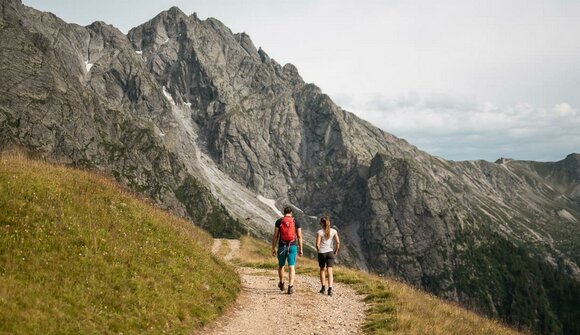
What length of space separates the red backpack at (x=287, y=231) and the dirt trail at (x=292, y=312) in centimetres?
262

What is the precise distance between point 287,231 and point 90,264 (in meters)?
8.31

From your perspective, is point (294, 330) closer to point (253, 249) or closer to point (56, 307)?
point (56, 307)

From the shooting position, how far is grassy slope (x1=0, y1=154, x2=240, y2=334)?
36.3ft

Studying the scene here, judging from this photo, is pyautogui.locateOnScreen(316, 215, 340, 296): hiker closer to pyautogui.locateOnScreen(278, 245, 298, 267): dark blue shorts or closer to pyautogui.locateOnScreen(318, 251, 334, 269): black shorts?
pyautogui.locateOnScreen(318, 251, 334, 269): black shorts

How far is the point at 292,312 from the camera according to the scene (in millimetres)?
16375

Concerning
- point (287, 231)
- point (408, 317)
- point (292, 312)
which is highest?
point (287, 231)

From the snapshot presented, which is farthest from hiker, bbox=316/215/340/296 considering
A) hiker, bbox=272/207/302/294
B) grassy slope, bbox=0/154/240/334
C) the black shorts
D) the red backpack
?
grassy slope, bbox=0/154/240/334

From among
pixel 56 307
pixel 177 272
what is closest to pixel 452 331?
pixel 177 272

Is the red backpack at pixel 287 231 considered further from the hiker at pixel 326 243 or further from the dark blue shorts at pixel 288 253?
the hiker at pixel 326 243

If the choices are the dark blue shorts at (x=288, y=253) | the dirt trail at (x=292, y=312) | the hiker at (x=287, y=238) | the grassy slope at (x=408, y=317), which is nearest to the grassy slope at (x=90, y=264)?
the dirt trail at (x=292, y=312)

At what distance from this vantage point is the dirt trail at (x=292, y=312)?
47.2 feet

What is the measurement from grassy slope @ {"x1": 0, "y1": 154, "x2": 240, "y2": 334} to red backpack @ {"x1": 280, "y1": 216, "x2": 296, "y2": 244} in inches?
127

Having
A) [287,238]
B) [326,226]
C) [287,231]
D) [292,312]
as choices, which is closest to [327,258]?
[326,226]

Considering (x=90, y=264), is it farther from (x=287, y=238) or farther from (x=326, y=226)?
(x=326, y=226)
